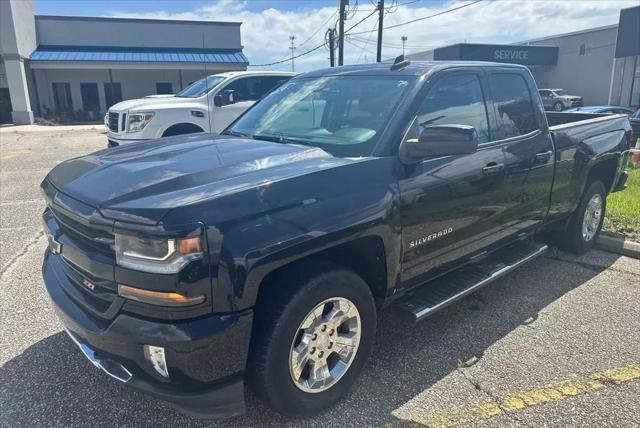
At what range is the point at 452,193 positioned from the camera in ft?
10.6

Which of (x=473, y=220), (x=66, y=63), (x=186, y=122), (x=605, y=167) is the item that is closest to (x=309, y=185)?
(x=473, y=220)

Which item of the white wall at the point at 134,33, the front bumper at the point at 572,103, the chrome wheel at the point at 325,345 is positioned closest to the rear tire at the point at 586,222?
the chrome wheel at the point at 325,345

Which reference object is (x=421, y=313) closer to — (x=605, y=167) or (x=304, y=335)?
(x=304, y=335)

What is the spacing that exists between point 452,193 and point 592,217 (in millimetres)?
2962

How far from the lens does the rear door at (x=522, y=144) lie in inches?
149

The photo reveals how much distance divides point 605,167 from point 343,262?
3844 millimetres

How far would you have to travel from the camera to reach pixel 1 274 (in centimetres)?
461

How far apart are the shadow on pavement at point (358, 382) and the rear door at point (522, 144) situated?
0.81 m

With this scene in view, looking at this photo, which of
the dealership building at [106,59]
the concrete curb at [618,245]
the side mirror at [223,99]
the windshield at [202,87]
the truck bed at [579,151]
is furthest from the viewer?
the dealership building at [106,59]

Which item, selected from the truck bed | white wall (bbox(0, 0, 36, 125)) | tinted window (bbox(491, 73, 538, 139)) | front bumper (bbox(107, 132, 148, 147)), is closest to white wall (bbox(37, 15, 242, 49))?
white wall (bbox(0, 0, 36, 125))

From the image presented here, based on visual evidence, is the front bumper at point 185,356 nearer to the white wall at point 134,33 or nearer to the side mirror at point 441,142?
the side mirror at point 441,142

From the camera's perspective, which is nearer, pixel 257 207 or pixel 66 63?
pixel 257 207

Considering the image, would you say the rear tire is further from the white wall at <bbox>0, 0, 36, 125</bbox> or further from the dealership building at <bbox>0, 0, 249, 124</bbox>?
the white wall at <bbox>0, 0, 36, 125</bbox>

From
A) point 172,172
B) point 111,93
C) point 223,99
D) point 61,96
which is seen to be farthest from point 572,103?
point 172,172
